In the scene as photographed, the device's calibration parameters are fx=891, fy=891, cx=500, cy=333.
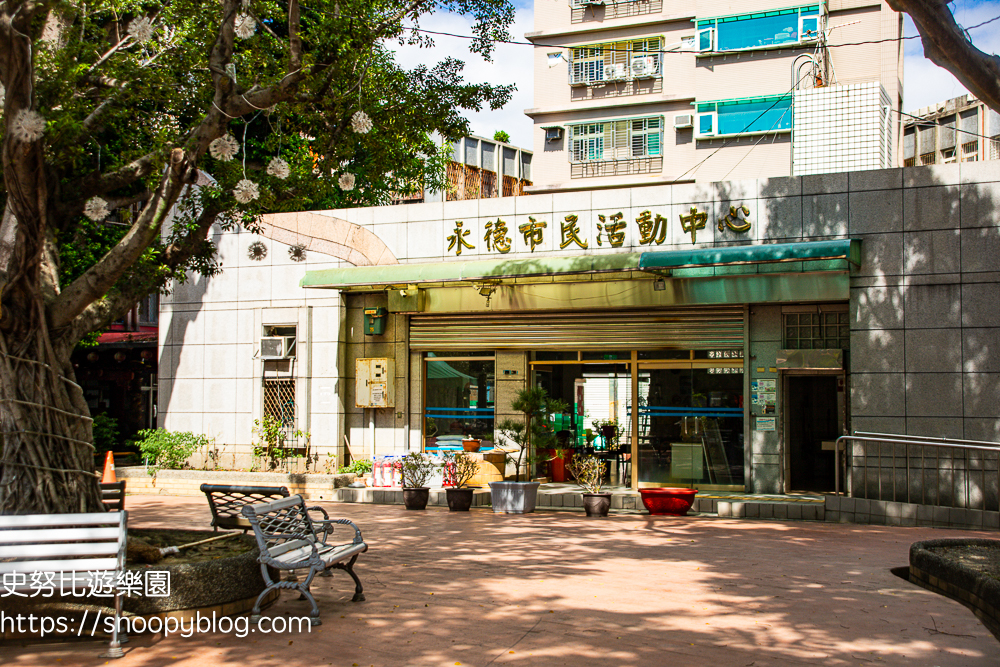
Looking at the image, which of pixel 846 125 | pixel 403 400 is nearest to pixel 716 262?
pixel 846 125

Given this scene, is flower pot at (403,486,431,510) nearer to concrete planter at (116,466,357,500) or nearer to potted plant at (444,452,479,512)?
potted plant at (444,452,479,512)

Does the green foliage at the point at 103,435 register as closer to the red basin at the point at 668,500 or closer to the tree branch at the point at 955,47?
the red basin at the point at 668,500

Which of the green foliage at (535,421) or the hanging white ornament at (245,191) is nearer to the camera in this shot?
the hanging white ornament at (245,191)

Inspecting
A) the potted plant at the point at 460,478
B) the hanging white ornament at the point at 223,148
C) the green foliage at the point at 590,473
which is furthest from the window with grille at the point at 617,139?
the hanging white ornament at the point at 223,148

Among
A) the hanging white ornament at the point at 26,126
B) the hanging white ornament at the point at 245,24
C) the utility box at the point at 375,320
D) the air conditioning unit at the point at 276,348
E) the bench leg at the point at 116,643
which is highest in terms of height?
the hanging white ornament at the point at 245,24

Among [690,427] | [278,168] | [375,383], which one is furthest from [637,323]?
[278,168]

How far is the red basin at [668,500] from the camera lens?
1322cm

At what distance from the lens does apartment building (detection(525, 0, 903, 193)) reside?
28.2 metres

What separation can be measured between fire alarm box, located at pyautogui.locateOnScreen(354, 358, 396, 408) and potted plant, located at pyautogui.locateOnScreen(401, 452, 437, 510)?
229 cm

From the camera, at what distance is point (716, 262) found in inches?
542

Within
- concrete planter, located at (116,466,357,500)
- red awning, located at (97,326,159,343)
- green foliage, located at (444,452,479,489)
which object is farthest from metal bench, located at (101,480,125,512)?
red awning, located at (97,326,159,343)

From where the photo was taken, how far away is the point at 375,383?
17.0 metres

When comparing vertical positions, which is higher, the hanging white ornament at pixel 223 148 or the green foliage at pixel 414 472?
the hanging white ornament at pixel 223 148

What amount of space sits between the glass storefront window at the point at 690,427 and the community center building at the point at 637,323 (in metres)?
0.04
